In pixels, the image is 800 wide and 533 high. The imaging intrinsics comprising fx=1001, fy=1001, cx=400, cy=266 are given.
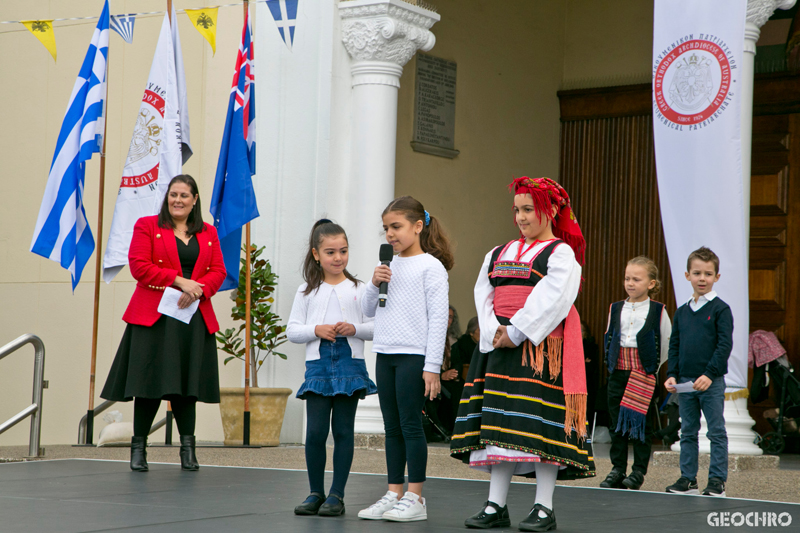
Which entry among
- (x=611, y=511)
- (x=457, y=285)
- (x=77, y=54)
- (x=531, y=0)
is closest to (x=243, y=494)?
(x=611, y=511)

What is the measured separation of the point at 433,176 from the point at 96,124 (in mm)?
3834

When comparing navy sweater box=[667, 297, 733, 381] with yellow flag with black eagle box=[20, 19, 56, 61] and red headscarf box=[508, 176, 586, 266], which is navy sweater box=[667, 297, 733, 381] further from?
yellow flag with black eagle box=[20, 19, 56, 61]

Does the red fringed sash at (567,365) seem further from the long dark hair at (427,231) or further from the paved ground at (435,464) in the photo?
the paved ground at (435,464)

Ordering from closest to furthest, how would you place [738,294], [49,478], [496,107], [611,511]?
[611,511]
[49,478]
[738,294]
[496,107]

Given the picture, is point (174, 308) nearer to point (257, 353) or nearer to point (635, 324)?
point (635, 324)

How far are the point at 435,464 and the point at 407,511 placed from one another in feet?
9.44

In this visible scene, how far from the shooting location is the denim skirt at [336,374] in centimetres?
433

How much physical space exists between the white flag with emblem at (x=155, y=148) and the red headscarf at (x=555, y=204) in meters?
3.87

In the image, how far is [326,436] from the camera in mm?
4309

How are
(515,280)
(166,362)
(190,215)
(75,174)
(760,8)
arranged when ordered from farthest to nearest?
(75,174)
(760,8)
(190,215)
(166,362)
(515,280)

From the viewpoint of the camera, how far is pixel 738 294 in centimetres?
623

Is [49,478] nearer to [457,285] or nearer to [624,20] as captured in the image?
[457,285]

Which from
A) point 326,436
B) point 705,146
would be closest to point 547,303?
point 326,436

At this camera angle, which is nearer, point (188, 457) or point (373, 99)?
point (188, 457)
